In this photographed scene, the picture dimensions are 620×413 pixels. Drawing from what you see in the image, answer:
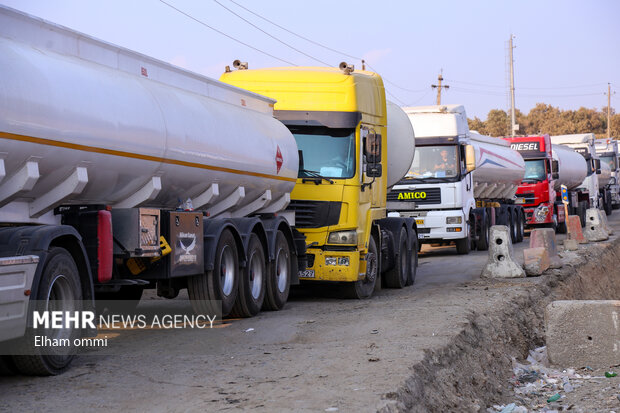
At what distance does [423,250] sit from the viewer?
27828mm

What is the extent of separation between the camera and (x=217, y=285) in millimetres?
10766

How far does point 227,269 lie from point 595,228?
19.9 metres

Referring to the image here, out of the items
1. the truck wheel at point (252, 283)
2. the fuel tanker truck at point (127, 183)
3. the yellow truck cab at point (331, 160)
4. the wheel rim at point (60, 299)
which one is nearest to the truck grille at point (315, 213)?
the yellow truck cab at point (331, 160)

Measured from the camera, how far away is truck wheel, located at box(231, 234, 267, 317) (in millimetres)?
11492

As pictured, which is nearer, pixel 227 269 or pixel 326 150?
pixel 227 269

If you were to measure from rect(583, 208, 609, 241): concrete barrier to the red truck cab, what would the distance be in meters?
4.02

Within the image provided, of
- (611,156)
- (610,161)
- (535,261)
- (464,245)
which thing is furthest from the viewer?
(611,156)

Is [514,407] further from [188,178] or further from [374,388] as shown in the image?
[188,178]

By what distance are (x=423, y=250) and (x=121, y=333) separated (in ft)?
60.5

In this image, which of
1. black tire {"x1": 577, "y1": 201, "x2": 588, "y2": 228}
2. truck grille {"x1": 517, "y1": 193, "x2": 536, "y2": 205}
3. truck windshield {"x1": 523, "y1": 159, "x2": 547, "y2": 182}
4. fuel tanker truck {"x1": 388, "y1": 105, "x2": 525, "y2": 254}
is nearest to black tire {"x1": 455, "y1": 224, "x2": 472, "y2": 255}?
fuel tanker truck {"x1": 388, "y1": 105, "x2": 525, "y2": 254}

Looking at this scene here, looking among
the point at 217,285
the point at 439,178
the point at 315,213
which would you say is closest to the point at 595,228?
the point at 439,178

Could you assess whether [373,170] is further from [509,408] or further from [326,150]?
[509,408]

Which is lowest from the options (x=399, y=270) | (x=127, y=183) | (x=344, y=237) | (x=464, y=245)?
(x=399, y=270)

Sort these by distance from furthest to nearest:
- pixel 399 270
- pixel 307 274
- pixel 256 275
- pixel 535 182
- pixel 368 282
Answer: pixel 535 182 → pixel 399 270 → pixel 368 282 → pixel 307 274 → pixel 256 275
